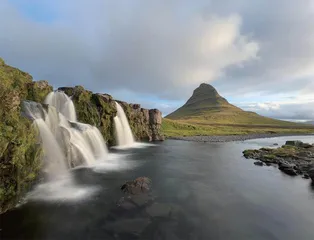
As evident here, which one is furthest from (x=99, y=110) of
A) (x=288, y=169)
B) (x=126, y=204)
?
(x=288, y=169)

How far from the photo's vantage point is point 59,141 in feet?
100

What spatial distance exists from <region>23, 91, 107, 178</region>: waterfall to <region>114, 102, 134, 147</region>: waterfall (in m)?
22.5

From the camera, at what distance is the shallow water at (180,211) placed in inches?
629

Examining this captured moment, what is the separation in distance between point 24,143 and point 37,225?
7.10 m

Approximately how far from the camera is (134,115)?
8444 cm

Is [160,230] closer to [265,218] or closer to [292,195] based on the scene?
[265,218]

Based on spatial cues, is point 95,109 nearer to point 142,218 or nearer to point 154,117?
point 154,117

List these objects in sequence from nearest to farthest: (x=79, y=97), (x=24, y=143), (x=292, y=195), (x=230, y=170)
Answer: (x=24, y=143), (x=292, y=195), (x=230, y=170), (x=79, y=97)

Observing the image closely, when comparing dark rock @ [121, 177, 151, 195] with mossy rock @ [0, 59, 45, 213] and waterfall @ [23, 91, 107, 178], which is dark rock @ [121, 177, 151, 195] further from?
waterfall @ [23, 91, 107, 178]

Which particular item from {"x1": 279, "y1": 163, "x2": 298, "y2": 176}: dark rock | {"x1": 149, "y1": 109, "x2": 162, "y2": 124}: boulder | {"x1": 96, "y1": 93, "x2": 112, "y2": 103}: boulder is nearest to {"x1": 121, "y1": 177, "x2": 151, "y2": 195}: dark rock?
{"x1": 279, "y1": 163, "x2": 298, "y2": 176}: dark rock

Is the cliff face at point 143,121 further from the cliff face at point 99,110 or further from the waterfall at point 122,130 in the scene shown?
the waterfall at point 122,130

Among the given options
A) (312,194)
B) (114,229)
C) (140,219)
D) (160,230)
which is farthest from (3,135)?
(312,194)

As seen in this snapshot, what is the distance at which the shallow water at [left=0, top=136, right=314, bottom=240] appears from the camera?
1598 cm

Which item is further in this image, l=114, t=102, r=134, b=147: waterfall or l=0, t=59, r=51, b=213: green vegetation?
l=114, t=102, r=134, b=147: waterfall
